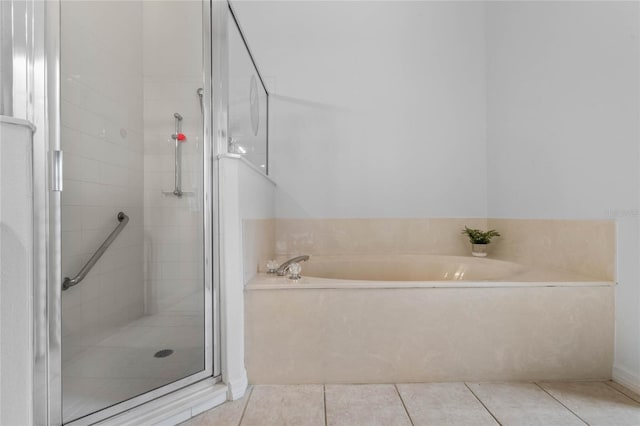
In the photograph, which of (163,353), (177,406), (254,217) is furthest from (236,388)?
(254,217)

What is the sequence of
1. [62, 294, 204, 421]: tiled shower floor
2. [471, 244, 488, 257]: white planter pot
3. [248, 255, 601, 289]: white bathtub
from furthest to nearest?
[471, 244, 488, 257]: white planter pot < [248, 255, 601, 289]: white bathtub < [62, 294, 204, 421]: tiled shower floor

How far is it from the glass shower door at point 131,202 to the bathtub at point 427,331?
0.31m

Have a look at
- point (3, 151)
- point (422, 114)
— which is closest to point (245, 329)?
point (3, 151)

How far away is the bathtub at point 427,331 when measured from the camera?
144cm

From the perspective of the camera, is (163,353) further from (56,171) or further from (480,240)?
(480,240)

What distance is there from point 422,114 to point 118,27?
6.89 feet

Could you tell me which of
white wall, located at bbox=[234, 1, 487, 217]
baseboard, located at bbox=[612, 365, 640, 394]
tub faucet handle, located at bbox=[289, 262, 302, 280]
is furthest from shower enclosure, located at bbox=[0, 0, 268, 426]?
baseboard, located at bbox=[612, 365, 640, 394]

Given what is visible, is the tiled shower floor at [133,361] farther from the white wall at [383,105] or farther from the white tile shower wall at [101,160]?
the white wall at [383,105]

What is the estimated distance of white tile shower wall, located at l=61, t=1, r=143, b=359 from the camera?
1.16m

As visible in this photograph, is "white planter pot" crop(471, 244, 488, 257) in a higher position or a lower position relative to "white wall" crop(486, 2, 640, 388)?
lower

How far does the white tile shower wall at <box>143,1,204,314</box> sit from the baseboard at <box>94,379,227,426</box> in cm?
41

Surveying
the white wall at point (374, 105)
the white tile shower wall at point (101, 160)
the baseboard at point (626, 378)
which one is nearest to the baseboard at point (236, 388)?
the white tile shower wall at point (101, 160)

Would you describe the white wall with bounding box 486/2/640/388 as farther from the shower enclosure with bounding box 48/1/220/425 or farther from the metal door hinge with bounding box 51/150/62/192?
the metal door hinge with bounding box 51/150/62/192

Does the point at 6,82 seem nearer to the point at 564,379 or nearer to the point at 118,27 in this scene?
the point at 118,27
